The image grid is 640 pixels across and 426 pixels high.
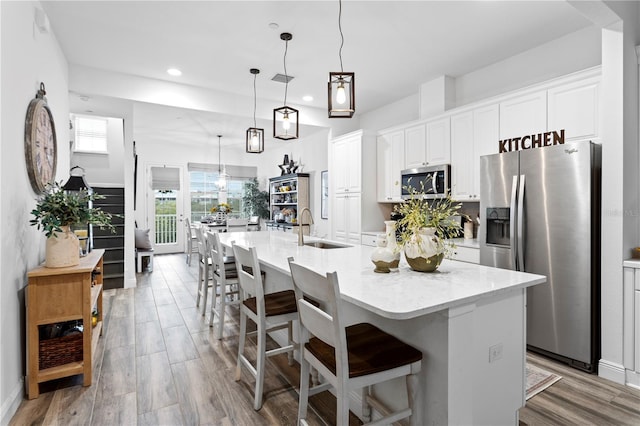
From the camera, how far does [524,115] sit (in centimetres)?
333

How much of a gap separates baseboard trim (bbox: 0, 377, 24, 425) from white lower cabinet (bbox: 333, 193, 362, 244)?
3.99 metres

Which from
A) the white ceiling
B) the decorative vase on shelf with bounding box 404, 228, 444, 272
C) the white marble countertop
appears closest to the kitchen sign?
the white ceiling

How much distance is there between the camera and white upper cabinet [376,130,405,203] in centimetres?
487

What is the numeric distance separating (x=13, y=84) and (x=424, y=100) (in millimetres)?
4228

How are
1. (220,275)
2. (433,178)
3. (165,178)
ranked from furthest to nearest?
(165,178), (433,178), (220,275)

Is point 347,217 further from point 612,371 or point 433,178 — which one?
point 612,371

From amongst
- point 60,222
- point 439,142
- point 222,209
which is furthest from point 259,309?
point 222,209

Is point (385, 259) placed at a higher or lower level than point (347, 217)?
lower

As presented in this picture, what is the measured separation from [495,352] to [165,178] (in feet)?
28.9

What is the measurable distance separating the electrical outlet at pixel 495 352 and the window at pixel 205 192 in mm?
8777

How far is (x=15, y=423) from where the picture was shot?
1981 mm

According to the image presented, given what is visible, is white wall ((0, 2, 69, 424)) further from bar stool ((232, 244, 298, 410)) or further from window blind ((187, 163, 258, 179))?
window blind ((187, 163, 258, 179))

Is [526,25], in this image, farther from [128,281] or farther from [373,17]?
[128,281]

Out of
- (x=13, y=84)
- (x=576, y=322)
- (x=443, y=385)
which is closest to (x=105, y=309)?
(x=13, y=84)
